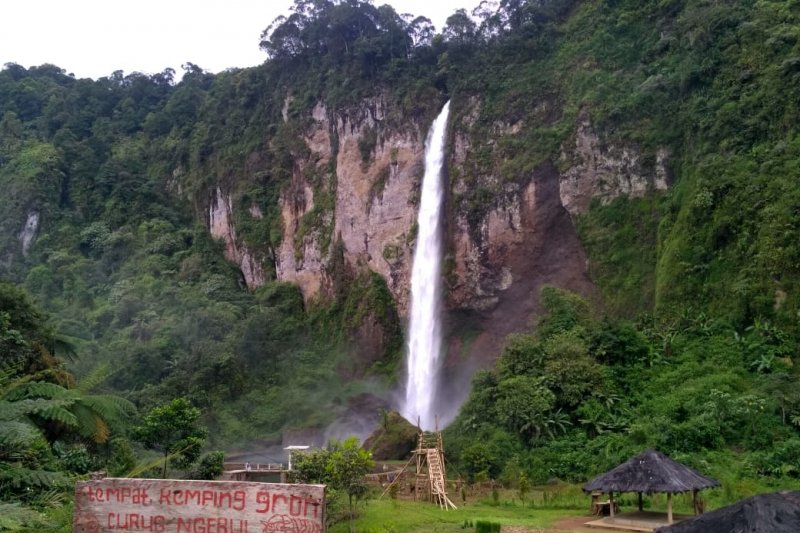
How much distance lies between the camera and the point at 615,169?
31531 mm

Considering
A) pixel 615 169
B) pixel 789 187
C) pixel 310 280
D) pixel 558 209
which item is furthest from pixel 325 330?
pixel 789 187

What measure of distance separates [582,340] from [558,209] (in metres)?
9.76

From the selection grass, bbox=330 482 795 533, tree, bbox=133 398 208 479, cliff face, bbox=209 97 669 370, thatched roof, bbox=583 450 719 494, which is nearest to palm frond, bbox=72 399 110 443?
grass, bbox=330 482 795 533

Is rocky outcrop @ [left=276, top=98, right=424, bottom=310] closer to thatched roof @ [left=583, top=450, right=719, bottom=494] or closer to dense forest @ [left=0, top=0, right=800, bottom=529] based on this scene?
dense forest @ [left=0, top=0, right=800, bottom=529]

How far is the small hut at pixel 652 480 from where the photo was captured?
13383 millimetres

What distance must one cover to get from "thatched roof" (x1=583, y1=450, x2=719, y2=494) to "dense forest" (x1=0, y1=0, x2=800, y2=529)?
2433mm

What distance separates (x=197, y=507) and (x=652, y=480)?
34.1ft

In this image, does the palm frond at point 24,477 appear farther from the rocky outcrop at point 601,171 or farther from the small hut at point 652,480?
the rocky outcrop at point 601,171

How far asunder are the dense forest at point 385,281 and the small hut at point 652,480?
2.40 m

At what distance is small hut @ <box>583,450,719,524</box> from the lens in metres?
13.4

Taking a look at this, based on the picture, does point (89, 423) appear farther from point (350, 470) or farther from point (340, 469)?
point (350, 470)

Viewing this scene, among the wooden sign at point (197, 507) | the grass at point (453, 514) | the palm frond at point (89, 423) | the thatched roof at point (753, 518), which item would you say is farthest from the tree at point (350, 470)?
the wooden sign at point (197, 507)

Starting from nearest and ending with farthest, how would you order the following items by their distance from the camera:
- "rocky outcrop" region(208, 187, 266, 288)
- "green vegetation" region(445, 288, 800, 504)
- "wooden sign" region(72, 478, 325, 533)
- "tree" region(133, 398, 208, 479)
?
"wooden sign" region(72, 478, 325, 533), "tree" region(133, 398, 208, 479), "green vegetation" region(445, 288, 800, 504), "rocky outcrop" region(208, 187, 266, 288)

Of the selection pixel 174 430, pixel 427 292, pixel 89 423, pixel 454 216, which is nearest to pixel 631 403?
pixel 174 430
